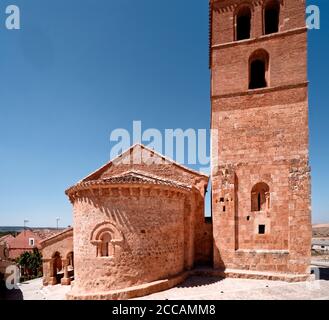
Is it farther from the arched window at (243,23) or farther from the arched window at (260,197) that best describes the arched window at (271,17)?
the arched window at (260,197)

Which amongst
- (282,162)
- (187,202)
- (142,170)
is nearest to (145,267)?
(187,202)

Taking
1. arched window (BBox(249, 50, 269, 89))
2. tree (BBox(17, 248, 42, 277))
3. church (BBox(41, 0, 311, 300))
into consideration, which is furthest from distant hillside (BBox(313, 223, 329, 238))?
tree (BBox(17, 248, 42, 277))

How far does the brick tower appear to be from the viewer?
12.3m

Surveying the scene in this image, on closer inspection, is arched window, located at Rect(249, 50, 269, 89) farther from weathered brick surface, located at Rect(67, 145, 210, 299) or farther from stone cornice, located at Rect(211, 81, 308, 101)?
weathered brick surface, located at Rect(67, 145, 210, 299)

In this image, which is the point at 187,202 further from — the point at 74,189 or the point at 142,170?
the point at 74,189

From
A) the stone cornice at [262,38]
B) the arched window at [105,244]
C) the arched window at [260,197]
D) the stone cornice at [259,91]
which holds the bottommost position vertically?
the arched window at [105,244]

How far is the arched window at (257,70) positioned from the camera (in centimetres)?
1439

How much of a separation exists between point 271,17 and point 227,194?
10335mm

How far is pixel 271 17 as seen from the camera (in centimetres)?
1495

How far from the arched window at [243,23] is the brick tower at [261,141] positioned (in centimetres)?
15

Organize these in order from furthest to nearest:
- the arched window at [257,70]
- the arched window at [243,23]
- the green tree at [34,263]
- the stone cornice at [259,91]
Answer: the green tree at [34,263] < the arched window at [243,23] < the arched window at [257,70] < the stone cornice at [259,91]

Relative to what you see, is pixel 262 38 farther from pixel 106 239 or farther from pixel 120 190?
pixel 106 239

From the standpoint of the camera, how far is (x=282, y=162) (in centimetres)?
1279

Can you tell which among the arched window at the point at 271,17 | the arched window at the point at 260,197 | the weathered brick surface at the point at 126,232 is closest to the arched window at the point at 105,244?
the weathered brick surface at the point at 126,232
